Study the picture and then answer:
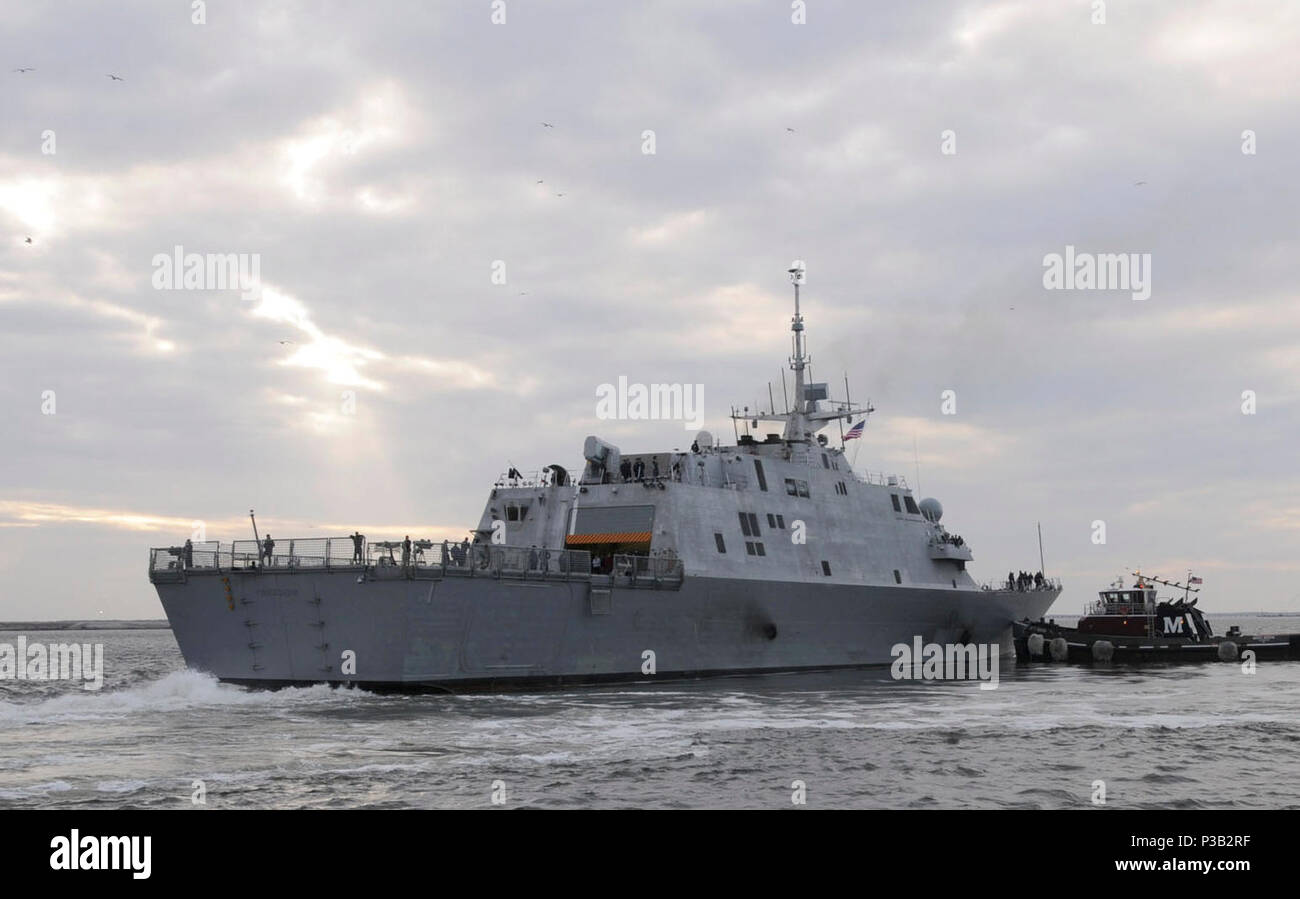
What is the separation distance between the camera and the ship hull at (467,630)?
23.9 metres

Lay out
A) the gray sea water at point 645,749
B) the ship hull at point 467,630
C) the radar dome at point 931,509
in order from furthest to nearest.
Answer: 1. the radar dome at point 931,509
2. the ship hull at point 467,630
3. the gray sea water at point 645,749

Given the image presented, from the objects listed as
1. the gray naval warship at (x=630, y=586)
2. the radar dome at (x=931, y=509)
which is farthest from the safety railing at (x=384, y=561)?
the radar dome at (x=931, y=509)

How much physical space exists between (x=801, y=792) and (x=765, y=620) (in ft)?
54.3

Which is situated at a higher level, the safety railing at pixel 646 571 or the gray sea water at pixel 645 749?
the safety railing at pixel 646 571

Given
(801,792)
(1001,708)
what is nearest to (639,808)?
(801,792)

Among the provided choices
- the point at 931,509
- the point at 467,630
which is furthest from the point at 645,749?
the point at 931,509

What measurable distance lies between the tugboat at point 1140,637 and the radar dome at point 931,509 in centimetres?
652

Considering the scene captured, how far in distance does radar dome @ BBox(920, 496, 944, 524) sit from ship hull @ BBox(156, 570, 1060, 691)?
425 inches

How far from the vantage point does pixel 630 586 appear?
27.2 meters

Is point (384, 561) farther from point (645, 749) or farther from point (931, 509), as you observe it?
point (931, 509)

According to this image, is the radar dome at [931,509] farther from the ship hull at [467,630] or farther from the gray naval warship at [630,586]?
the ship hull at [467,630]

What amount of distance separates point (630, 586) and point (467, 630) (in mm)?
4338
